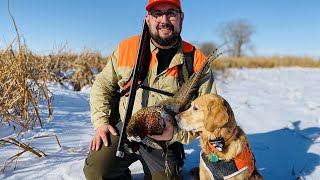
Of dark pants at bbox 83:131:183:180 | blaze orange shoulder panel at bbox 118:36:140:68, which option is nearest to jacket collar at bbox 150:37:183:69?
blaze orange shoulder panel at bbox 118:36:140:68

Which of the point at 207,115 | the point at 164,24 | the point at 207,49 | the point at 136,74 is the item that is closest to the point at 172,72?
the point at 136,74

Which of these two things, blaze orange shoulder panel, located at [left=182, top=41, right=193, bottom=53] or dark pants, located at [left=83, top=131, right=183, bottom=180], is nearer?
dark pants, located at [left=83, top=131, right=183, bottom=180]

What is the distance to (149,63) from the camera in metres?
3.03

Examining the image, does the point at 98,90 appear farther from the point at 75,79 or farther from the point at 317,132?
the point at 75,79

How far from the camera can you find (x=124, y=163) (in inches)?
118

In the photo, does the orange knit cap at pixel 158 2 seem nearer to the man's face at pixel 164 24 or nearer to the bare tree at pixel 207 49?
the man's face at pixel 164 24

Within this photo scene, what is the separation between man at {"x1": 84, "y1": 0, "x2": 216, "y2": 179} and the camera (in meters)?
2.94

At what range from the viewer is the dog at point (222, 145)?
2.63 metres

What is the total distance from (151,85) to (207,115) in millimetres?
648

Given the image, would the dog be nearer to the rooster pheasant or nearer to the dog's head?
the dog's head

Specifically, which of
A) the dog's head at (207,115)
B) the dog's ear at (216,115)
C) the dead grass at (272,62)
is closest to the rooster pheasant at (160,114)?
the dog's head at (207,115)

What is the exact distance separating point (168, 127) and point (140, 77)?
0.56 m

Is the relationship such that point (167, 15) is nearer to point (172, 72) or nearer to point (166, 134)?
point (172, 72)

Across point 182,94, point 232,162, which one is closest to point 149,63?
point 182,94
